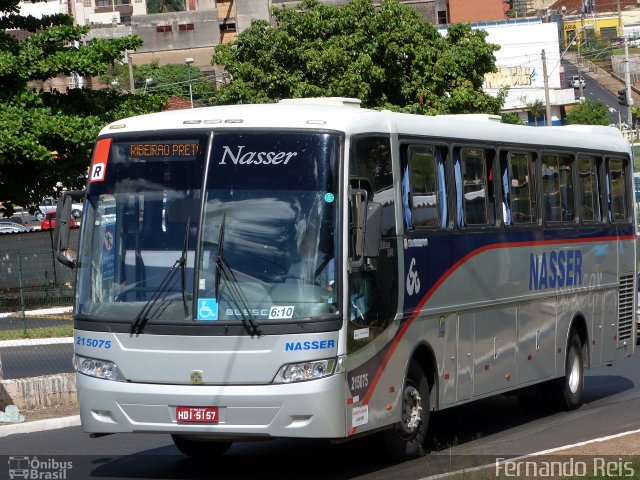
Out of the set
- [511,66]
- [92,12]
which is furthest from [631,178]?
[92,12]

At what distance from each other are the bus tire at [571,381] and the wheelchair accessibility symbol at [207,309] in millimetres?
6871

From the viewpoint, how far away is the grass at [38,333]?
2620 cm

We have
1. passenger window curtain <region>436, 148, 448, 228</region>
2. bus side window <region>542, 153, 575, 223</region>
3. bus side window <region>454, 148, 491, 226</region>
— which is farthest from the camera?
bus side window <region>542, 153, 575, 223</region>

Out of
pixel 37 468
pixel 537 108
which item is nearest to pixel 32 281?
pixel 37 468

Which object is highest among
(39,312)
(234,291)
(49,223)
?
(234,291)

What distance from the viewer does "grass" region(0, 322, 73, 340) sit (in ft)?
86.0

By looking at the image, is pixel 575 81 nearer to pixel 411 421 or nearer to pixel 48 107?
pixel 48 107

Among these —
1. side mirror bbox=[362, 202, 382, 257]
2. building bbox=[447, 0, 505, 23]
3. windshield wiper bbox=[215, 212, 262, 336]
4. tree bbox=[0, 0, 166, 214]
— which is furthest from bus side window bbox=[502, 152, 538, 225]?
building bbox=[447, 0, 505, 23]

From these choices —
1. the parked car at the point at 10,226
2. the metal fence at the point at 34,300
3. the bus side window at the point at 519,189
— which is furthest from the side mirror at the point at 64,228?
the parked car at the point at 10,226

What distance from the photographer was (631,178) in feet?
59.0

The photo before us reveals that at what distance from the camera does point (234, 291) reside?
9.80 meters

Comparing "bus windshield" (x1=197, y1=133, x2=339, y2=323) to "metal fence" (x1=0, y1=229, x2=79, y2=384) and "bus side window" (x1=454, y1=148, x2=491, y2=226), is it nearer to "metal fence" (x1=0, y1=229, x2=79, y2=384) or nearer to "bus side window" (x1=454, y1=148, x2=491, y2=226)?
"bus side window" (x1=454, y1=148, x2=491, y2=226)

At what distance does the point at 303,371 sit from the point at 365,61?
98.6ft

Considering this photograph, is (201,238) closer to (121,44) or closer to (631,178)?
(631,178)
